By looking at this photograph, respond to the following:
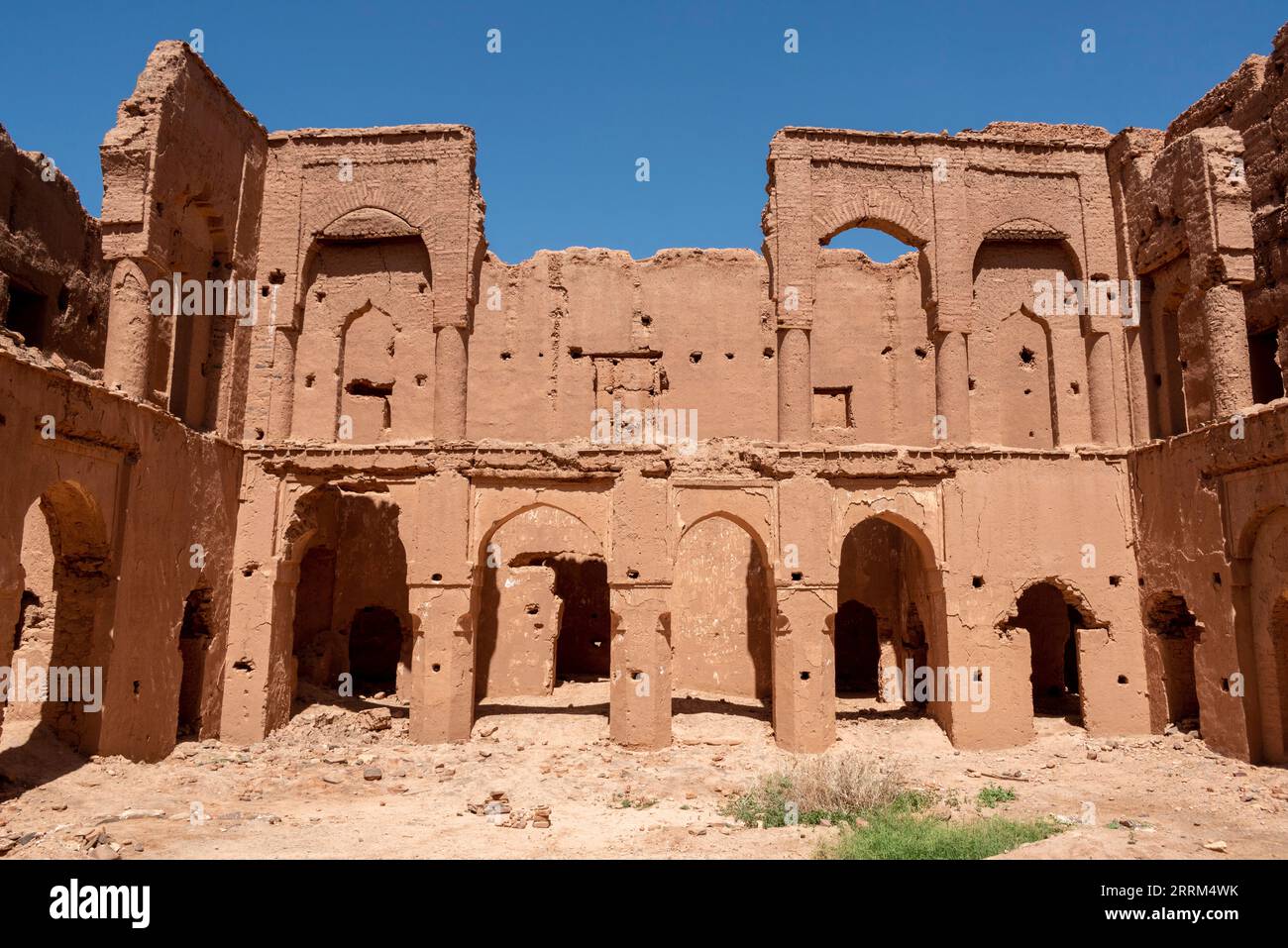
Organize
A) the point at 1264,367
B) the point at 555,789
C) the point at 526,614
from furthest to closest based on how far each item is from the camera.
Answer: the point at 526,614
the point at 1264,367
the point at 555,789

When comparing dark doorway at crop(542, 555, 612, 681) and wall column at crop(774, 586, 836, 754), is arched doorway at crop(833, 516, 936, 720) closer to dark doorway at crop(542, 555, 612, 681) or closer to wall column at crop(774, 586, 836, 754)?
wall column at crop(774, 586, 836, 754)

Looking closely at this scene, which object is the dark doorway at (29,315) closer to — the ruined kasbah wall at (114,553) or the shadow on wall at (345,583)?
the ruined kasbah wall at (114,553)

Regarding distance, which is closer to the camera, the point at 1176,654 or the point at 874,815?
the point at 874,815

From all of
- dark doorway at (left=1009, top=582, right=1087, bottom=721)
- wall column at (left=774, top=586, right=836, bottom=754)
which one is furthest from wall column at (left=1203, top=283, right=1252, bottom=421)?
wall column at (left=774, top=586, right=836, bottom=754)

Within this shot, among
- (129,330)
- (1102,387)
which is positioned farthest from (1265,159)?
(129,330)

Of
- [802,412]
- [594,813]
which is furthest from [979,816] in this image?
[802,412]

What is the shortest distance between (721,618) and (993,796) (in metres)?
8.60

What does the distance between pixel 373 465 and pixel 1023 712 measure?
11787mm

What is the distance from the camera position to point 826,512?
15688 mm

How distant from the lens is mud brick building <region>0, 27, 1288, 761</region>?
1384 cm

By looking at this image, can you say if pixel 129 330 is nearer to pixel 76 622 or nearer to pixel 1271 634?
pixel 76 622

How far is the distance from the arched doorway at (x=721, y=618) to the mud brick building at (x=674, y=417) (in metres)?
0.09

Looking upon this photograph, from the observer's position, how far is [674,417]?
1970cm

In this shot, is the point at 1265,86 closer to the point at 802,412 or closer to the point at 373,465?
the point at 802,412
